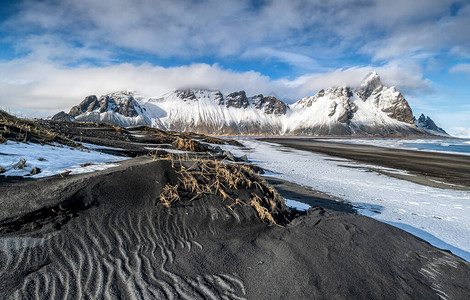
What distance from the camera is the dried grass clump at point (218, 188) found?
4457 mm

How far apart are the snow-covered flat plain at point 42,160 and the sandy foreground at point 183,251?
0.52m

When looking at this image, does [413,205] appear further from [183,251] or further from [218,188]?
[183,251]

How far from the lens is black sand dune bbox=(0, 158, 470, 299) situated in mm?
2621

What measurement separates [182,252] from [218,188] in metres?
1.67

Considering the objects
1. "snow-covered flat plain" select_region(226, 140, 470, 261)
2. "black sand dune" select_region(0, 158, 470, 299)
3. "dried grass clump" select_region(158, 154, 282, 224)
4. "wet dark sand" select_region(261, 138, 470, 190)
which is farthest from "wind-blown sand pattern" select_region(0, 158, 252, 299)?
"wet dark sand" select_region(261, 138, 470, 190)

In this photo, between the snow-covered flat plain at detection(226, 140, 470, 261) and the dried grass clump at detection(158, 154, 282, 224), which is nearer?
the dried grass clump at detection(158, 154, 282, 224)

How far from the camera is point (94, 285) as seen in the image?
8.31ft

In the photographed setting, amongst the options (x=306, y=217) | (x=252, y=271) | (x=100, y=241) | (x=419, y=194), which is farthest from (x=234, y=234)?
(x=419, y=194)

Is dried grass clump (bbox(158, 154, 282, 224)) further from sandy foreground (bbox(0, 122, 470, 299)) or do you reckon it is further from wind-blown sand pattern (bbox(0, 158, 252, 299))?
wind-blown sand pattern (bbox(0, 158, 252, 299))

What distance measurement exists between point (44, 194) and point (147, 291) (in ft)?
8.14

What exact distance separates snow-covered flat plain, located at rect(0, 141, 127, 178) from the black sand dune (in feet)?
2.18

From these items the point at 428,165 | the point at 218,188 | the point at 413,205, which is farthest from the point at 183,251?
the point at 428,165

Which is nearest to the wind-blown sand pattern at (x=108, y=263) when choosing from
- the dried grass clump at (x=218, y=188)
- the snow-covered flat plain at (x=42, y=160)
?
the dried grass clump at (x=218, y=188)

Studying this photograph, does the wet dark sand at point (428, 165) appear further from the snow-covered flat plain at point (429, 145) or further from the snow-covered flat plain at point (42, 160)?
the snow-covered flat plain at point (42, 160)
